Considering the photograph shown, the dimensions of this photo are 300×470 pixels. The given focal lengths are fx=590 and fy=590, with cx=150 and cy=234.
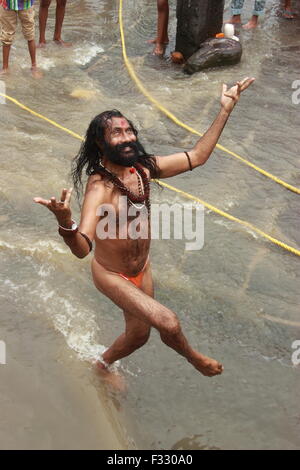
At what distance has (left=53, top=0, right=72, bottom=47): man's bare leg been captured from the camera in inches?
333

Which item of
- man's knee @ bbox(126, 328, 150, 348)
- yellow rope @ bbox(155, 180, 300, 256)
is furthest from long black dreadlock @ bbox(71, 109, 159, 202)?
yellow rope @ bbox(155, 180, 300, 256)

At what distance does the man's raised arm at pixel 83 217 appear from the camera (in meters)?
2.87

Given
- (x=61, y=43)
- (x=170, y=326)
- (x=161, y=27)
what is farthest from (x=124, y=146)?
(x=61, y=43)

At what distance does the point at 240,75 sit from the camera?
26.4 ft

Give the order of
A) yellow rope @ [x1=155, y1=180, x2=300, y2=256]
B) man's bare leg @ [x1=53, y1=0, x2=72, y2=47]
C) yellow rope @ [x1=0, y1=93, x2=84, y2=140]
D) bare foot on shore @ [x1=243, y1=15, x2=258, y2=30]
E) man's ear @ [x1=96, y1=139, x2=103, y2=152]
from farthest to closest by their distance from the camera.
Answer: bare foot on shore @ [x1=243, y1=15, x2=258, y2=30]
man's bare leg @ [x1=53, y1=0, x2=72, y2=47]
yellow rope @ [x1=0, y1=93, x2=84, y2=140]
yellow rope @ [x1=155, y1=180, x2=300, y2=256]
man's ear @ [x1=96, y1=139, x2=103, y2=152]

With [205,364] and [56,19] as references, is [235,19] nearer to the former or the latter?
[56,19]

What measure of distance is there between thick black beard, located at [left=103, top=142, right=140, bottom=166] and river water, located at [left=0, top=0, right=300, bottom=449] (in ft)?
4.70

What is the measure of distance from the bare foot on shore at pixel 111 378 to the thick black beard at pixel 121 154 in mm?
1369

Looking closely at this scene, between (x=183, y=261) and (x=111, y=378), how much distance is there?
4.81ft

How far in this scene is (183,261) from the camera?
5.04 m

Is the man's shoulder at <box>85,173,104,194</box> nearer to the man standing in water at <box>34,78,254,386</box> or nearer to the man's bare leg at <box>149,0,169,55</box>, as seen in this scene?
the man standing in water at <box>34,78,254,386</box>

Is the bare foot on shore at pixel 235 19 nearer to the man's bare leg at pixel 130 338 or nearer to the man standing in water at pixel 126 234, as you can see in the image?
the man standing in water at pixel 126 234

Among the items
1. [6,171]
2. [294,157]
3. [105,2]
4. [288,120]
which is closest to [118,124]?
[6,171]

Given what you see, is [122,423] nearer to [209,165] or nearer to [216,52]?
[209,165]
